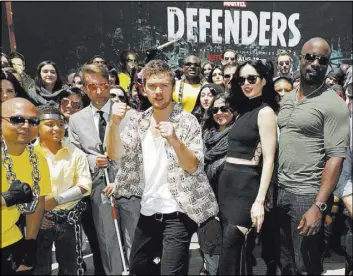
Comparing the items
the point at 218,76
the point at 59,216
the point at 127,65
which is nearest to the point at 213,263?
the point at 59,216

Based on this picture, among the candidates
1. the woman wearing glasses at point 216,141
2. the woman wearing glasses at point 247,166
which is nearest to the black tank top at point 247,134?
the woman wearing glasses at point 247,166

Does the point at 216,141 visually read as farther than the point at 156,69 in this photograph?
Yes

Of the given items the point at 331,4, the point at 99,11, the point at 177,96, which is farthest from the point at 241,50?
the point at 177,96

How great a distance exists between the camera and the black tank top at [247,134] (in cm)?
314

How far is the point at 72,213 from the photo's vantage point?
3.59 m

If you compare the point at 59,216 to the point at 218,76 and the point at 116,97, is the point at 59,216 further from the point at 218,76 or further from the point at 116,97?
the point at 218,76

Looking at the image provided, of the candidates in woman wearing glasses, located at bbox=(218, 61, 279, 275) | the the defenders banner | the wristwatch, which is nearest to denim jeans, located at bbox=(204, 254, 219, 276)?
woman wearing glasses, located at bbox=(218, 61, 279, 275)

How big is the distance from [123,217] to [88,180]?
0.57 metres

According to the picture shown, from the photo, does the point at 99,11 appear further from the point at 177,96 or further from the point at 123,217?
the point at 123,217

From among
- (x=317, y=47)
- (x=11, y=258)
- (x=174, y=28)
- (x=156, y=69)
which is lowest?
(x=11, y=258)

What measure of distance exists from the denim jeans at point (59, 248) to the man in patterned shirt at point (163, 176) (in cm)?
77

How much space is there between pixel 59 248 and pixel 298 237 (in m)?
2.09

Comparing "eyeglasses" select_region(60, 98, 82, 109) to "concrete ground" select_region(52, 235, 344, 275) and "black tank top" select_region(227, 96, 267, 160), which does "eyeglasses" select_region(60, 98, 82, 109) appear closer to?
"concrete ground" select_region(52, 235, 344, 275)

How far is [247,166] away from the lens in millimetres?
3189
